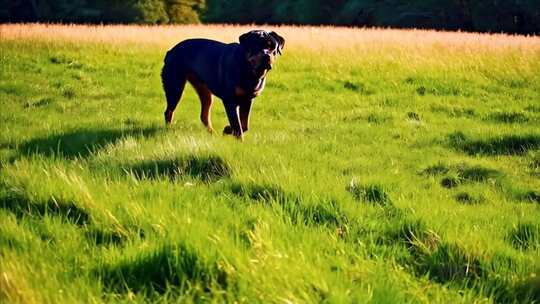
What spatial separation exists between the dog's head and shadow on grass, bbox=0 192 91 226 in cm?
309

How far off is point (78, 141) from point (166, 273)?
149 inches

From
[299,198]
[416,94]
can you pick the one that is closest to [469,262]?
[299,198]

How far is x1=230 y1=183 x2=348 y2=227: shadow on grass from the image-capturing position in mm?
3484

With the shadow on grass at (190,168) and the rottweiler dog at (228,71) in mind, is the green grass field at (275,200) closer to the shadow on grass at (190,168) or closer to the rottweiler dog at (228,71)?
the shadow on grass at (190,168)

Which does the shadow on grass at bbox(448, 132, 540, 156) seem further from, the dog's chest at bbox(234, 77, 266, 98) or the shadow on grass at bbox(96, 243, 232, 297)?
the shadow on grass at bbox(96, 243, 232, 297)

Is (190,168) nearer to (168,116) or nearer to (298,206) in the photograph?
(298,206)

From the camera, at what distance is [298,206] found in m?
3.67

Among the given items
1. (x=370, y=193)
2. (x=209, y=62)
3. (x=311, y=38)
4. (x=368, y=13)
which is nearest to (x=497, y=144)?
(x=370, y=193)

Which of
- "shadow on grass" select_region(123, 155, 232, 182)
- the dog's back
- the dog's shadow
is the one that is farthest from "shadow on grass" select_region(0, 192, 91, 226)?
the dog's back

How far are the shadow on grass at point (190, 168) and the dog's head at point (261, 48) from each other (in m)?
Result: 1.50

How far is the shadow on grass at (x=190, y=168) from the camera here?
14.8 ft

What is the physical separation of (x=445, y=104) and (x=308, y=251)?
25.2ft

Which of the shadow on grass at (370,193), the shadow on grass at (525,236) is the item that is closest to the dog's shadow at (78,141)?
the shadow on grass at (370,193)

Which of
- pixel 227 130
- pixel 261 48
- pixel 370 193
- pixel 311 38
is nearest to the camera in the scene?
pixel 370 193
